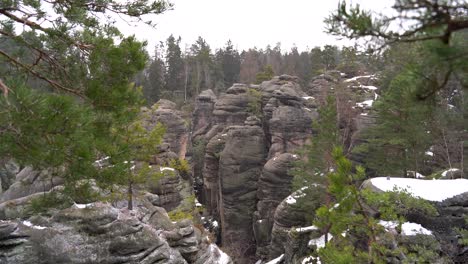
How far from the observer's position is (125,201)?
14789 mm

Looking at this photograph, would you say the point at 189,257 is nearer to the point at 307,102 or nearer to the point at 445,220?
the point at 445,220

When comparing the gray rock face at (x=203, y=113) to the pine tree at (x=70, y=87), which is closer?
the pine tree at (x=70, y=87)

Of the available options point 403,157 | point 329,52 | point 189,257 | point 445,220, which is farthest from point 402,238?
point 329,52

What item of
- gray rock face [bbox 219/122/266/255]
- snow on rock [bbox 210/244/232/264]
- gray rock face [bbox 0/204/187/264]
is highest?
gray rock face [bbox 0/204/187/264]

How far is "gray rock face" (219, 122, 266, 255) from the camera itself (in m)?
26.4

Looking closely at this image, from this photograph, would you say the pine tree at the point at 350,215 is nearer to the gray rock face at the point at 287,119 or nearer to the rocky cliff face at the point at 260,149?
the rocky cliff face at the point at 260,149

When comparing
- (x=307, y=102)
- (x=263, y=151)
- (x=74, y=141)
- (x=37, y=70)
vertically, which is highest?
(x=37, y=70)

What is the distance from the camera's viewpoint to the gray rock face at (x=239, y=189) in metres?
26.4

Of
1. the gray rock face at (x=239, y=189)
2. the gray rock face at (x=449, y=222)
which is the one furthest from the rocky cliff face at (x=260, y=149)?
the gray rock face at (x=449, y=222)

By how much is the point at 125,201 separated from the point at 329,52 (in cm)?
3563

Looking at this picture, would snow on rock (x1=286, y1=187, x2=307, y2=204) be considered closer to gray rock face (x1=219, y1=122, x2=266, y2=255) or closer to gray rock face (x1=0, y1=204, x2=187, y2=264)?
gray rock face (x1=219, y1=122, x2=266, y2=255)

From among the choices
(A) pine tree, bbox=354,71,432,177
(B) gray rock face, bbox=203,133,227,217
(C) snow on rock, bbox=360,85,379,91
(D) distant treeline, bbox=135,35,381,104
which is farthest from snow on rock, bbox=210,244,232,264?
(D) distant treeline, bbox=135,35,381,104

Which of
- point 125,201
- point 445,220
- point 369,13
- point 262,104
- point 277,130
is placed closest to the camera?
point 369,13

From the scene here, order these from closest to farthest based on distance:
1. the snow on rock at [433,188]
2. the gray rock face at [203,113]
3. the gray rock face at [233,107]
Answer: the snow on rock at [433,188] < the gray rock face at [233,107] < the gray rock face at [203,113]
